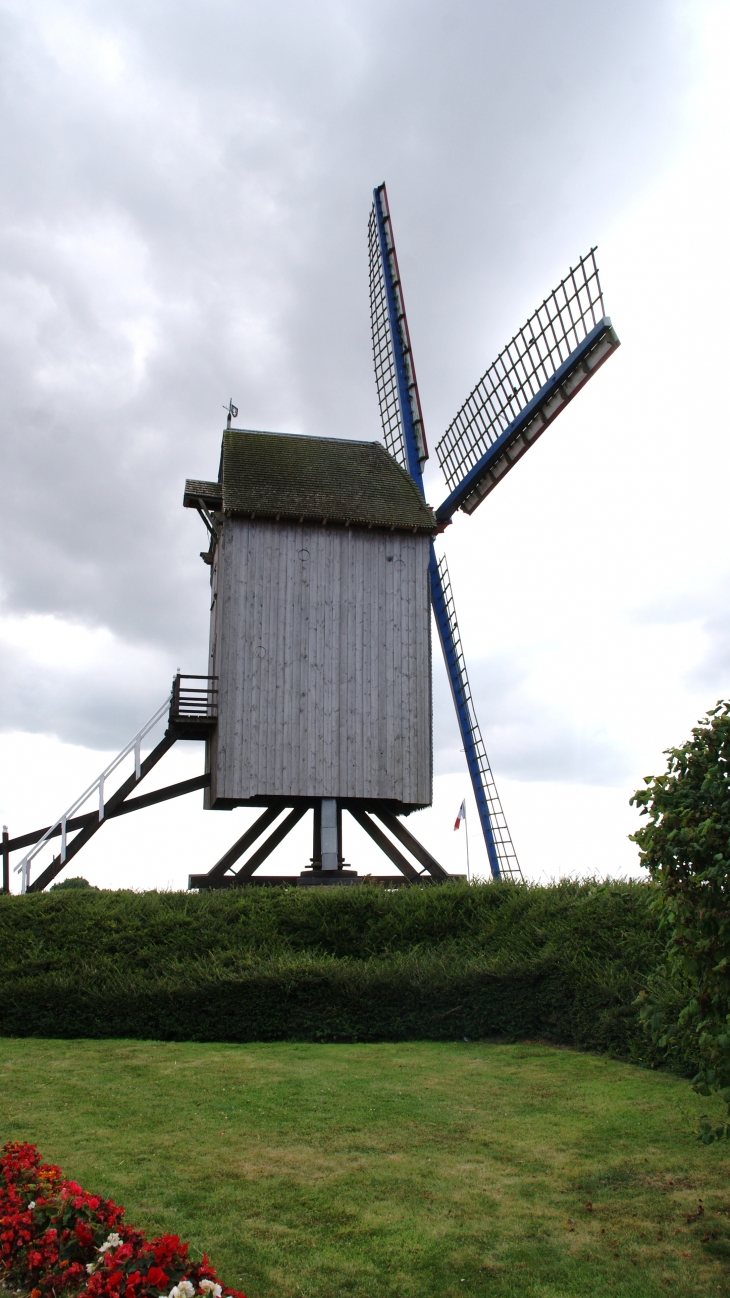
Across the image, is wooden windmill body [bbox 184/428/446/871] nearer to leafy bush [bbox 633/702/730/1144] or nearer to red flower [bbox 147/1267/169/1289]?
leafy bush [bbox 633/702/730/1144]

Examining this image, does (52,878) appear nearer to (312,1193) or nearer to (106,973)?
(106,973)

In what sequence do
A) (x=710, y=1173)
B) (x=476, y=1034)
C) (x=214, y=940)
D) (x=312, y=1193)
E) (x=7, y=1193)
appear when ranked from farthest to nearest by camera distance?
(x=214, y=940) < (x=476, y=1034) < (x=710, y=1173) < (x=312, y=1193) < (x=7, y=1193)

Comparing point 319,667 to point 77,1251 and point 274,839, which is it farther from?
point 77,1251

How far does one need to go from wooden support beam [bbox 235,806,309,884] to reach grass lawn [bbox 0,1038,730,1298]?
8.73 metres

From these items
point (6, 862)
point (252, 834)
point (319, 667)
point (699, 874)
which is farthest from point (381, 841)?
point (699, 874)

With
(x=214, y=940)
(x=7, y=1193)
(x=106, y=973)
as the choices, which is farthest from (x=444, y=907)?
(x=7, y=1193)

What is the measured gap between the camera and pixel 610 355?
59.6ft

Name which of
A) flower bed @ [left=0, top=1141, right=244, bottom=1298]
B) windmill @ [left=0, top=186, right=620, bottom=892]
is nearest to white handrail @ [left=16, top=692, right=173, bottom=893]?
windmill @ [left=0, top=186, right=620, bottom=892]

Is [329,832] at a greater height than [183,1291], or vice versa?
[329,832]

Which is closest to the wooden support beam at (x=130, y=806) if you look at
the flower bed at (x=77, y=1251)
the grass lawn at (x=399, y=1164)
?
the grass lawn at (x=399, y=1164)

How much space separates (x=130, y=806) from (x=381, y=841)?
5.05 m

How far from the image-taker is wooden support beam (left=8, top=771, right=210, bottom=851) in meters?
18.5

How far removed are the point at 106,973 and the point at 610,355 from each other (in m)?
13.7

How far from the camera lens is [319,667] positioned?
1923cm
